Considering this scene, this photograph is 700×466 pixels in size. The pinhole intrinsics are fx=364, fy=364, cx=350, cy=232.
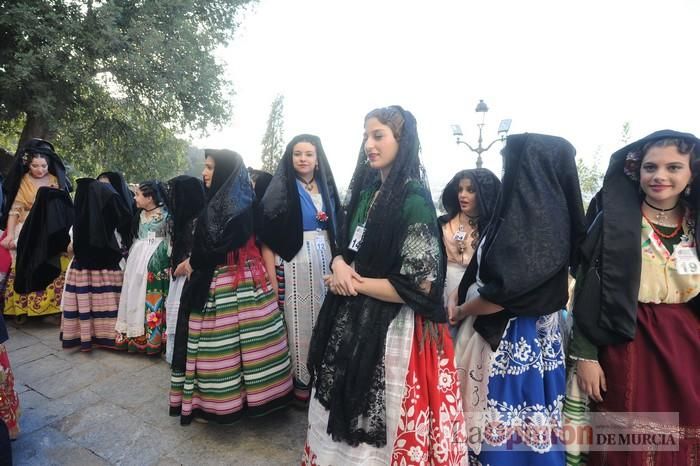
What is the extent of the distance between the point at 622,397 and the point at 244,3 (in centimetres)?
1359

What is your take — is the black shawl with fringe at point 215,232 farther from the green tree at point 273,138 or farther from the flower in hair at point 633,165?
the green tree at point 273,138

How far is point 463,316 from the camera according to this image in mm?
2008

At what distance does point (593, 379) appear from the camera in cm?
168

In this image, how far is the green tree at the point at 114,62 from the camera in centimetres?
862

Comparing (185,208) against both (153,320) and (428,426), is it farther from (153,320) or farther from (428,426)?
(428,426)

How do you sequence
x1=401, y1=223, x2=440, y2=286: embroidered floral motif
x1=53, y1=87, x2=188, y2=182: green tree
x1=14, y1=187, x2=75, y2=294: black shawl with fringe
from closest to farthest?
x1=401, y1=223, x2=440, y2=286: embroidered floral motif < x1=14, y1=187, x2=75, y2=294: black shawl with fringe < x1=53, y1=87, x2=188, y2=182: green tree

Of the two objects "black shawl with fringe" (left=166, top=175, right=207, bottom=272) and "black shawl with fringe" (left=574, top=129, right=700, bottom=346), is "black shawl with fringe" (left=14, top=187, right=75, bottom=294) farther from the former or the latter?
"black shawl with fringe" (left=574, top=129, right=700, bottom=346)

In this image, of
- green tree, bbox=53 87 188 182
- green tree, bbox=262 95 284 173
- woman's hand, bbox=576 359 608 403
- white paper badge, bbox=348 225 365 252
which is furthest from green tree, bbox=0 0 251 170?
green tree, bbox=262 95 284 173

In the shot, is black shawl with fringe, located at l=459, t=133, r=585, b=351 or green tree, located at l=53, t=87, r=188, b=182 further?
green tree, located at l=53, t=87, r=188, b=182

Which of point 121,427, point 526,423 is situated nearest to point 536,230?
point 526,423

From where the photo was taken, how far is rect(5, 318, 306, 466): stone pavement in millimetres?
2316

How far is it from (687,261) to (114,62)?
11826 millimetres

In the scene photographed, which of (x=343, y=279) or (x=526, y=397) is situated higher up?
(x=343, y=279)

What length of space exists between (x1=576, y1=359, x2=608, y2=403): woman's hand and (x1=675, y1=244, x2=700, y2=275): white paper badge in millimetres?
554
